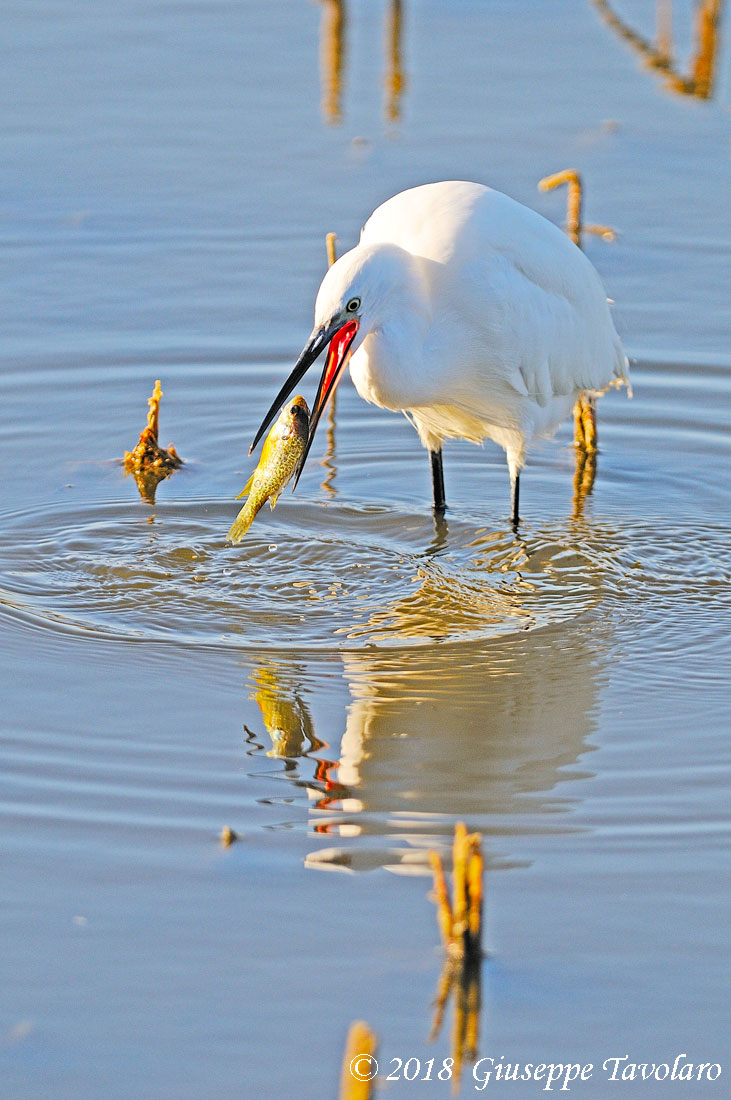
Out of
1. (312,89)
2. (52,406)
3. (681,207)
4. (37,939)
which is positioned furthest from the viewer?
(312,89)

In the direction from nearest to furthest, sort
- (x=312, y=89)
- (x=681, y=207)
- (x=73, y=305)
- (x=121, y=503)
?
(x=121, y=503), (x=73, y=305), (x=681, y=207), (x=312, y=89)

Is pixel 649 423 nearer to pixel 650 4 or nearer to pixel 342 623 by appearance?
pixel 342 623

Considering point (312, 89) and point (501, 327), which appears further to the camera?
point (312, 89)

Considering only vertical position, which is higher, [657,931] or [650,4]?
[650,4]

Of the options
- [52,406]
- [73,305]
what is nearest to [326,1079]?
[52,406]

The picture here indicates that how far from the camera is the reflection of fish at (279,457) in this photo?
18.2 feet

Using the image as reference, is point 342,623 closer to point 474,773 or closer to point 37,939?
point 474,773

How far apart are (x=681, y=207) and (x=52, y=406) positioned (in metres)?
4.44

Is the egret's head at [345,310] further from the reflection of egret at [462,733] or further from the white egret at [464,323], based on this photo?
the reflection of egret at [462,733]

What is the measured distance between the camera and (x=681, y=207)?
10133mm

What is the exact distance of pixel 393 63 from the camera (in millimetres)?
12812

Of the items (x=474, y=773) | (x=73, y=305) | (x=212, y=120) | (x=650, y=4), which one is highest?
(x=650, y=4)

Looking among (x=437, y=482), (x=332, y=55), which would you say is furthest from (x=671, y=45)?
(x=437, y=482)

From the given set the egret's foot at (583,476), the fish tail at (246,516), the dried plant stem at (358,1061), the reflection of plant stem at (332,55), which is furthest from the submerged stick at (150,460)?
the reflection of plant stem at (332,55)
